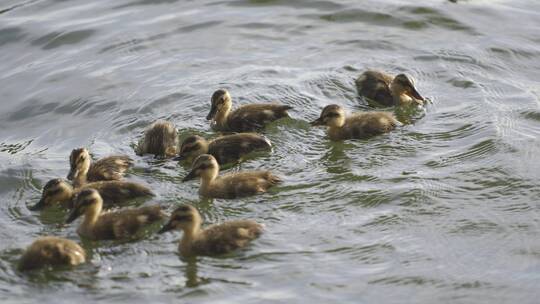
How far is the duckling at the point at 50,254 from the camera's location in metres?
5.82

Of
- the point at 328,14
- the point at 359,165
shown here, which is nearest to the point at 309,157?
the point at 359,165

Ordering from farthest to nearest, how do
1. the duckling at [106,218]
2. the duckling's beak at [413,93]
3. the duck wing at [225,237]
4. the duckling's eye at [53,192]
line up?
1. the duckling's beak at [413,93]
2. the duckling's eye at [53,192]
3. the duckling at [106,218]
4. the duck wing at [225,237]

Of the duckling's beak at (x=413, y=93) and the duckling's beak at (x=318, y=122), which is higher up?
the duckling's beak at (x=413, y=93)

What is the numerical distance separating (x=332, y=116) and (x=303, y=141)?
29 centimetres

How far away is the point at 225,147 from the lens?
7.31m

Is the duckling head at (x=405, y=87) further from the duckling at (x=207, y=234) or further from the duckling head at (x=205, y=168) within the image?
the duckling at (x=207, y=234)

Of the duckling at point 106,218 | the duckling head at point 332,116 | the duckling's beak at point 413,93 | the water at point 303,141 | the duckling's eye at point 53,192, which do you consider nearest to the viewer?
the water at point 303,141

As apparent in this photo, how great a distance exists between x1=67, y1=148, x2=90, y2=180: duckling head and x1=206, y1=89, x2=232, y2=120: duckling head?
1263mm

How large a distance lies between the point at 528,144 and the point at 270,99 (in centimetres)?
214

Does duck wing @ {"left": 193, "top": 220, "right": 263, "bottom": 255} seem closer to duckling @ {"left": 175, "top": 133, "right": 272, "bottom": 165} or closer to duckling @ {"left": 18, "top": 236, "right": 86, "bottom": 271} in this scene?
duckling @ {"left": 18, "top": 236, "right": 86, "bottom": 271}

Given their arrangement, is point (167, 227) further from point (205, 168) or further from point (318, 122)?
point (318, 122)

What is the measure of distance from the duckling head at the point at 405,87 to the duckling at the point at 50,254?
3.27 metres

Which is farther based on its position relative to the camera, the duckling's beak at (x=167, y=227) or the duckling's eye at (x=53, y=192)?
the duckling's eye at (x=53, y=192)

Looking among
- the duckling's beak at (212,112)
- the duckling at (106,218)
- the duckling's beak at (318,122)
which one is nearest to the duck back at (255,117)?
the duckling's beak at (212,112)
